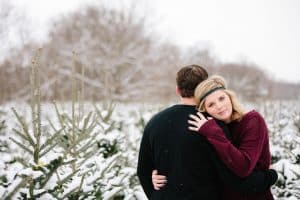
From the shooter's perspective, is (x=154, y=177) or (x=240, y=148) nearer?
(x=240, y=148)

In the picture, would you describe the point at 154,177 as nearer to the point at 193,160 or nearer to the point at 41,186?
the point at 193,160

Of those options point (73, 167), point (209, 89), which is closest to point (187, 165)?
point (209, 89)

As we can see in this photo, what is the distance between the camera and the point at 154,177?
109 inches

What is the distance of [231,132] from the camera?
2.80m

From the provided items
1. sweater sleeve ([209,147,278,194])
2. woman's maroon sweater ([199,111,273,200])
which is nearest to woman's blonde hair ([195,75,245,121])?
woman's maroon sweater ([199,111,273,200])

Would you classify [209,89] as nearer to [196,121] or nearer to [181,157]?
[196,121]

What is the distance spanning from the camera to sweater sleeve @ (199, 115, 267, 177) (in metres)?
2.35

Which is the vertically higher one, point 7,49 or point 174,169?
point 7,49

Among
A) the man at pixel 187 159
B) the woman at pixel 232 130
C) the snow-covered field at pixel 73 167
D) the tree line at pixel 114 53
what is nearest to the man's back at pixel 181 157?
the man at pixel 187 159

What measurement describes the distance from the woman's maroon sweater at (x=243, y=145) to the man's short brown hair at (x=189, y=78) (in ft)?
1.09

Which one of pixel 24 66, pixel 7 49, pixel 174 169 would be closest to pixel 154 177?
pixel 174 169

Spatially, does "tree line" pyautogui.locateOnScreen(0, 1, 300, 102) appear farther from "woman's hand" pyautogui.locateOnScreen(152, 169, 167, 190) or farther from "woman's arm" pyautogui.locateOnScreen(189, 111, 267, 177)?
"woman's arm" pyautogui.locateOnScreen(189, 111, 267, 177)

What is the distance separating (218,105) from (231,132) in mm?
351

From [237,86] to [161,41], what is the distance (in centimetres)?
2009
